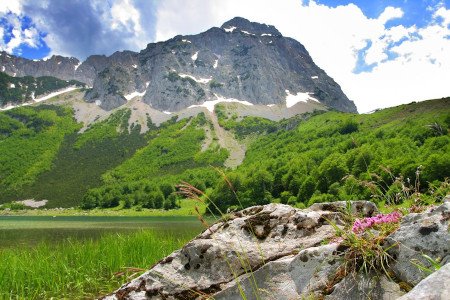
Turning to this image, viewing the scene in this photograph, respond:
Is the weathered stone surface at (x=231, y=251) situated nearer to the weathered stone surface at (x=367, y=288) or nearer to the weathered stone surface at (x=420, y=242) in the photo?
the weathered stone surface at (x=367, y=288)

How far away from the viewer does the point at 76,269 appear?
49.4ft

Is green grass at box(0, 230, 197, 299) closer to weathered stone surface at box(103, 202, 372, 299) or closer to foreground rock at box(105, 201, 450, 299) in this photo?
weathered stone surface at box(103, 202, 372, 299)

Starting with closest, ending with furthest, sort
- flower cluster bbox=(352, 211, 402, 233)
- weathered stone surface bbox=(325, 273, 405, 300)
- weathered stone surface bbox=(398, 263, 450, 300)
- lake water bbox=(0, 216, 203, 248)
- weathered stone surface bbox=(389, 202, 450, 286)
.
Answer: weathered stone surface bbox=(398, 263, 450, 300)
weathered stone surface bbox=(389, 202, 450, 286)
weathered stone surface bbox=(325, 273, 405, 300)
flower cluster bbox=(352, 211, 402, 233)
lake water bbox=(0, 216, 203, 248)

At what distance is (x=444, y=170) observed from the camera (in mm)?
76000

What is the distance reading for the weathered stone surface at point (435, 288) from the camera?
2.26 meters

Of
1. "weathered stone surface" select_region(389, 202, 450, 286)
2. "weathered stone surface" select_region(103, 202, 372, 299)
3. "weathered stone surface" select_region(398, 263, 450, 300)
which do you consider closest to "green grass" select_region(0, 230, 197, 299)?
"weathered stone surface" select_region(103, 202, 372, 299)

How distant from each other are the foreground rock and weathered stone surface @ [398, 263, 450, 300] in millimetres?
1424

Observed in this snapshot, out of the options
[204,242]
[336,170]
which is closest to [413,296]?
[204,242]

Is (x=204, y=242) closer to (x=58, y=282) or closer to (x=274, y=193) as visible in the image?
(x=58, y=282)

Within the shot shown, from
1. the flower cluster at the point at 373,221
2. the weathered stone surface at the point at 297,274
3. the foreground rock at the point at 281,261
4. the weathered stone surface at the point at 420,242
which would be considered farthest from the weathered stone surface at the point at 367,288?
the flower cluster at the point at 373,221

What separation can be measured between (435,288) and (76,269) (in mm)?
15228

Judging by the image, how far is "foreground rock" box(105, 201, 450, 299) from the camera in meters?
3.89

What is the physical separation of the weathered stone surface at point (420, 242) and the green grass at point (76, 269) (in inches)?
407

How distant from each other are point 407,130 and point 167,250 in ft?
570
